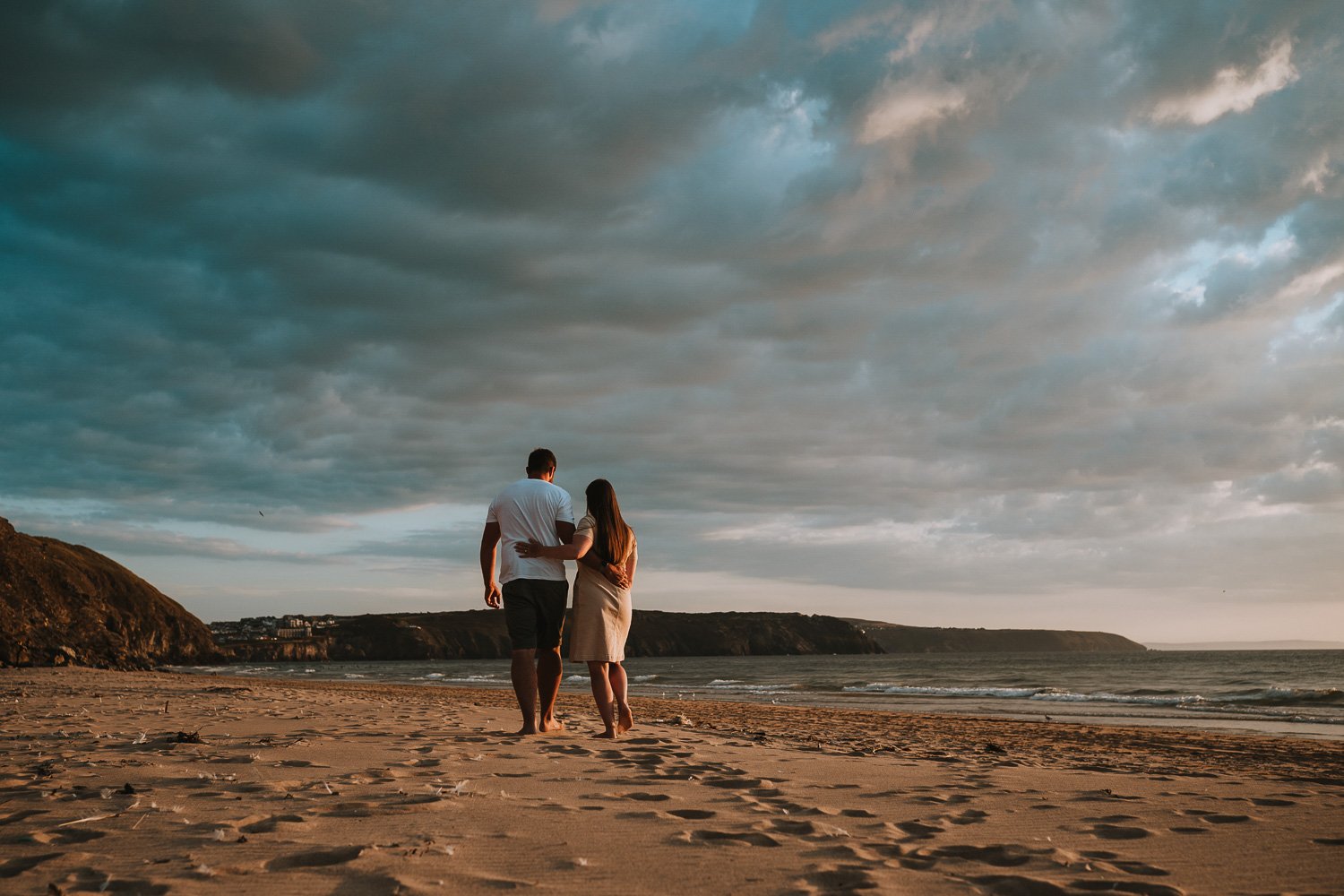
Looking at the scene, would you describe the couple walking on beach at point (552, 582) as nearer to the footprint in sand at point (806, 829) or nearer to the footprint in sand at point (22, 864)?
the footprint in sand at point (806, 829)

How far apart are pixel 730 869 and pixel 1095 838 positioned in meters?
1.51

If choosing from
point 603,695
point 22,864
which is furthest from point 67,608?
point 22,864

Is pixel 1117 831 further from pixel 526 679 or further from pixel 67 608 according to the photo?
pixel 67 608

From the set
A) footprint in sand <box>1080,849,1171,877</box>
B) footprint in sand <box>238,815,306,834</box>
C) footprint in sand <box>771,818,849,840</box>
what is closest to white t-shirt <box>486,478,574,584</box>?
footprint in sand <box>238,815,306,834</box>

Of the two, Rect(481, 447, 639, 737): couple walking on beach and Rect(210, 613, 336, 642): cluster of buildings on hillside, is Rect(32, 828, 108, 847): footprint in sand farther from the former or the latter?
Rect(210, 613, 336, 642): cluster of buildings on hillside

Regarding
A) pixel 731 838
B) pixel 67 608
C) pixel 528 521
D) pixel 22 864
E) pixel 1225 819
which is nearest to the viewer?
pixel 22 864

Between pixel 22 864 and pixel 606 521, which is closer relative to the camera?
pixel 22 864

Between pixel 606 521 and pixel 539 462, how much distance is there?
0.66 m

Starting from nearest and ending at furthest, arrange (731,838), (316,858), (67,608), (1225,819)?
(316,858) < (731,838) < (1225,819) < (67,608)

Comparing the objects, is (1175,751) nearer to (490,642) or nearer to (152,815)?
(152,815)

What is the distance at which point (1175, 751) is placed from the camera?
31.3 ft

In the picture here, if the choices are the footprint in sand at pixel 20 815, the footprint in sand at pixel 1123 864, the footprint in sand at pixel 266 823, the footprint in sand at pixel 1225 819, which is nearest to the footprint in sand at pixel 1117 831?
the footprint in sand at pixel 1123 864

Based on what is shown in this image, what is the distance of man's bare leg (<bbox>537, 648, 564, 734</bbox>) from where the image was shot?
6117mm

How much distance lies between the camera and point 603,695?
246 inches
